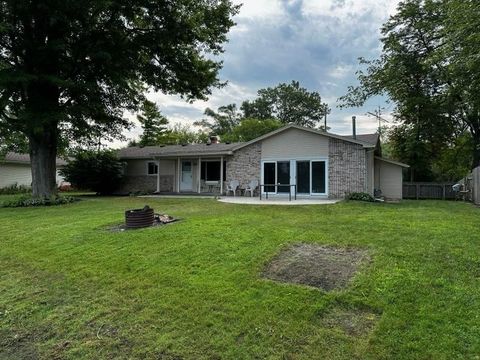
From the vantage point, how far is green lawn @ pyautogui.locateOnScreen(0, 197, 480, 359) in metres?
3.20

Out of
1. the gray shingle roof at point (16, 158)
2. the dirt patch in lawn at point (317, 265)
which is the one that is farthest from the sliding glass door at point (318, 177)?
the gray shingle roof at point (16, 158)

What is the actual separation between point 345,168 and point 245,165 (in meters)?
5.40

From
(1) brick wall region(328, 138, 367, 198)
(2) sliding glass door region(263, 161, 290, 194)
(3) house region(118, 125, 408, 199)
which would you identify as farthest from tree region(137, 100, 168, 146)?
(1) brick wall region(328, 138, 367, 198)

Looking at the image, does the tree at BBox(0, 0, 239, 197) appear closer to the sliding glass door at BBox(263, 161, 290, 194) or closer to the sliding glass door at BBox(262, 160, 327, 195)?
the sliding glass door at BBox(263, 161, 290, 194)

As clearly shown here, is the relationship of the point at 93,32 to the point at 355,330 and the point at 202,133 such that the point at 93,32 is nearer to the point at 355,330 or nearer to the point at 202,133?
the point at 355,330

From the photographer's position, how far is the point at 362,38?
1523 cm

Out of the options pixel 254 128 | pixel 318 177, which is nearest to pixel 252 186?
pixel 318 177

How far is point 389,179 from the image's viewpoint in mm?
18656

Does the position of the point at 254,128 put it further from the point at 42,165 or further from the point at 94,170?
the point at 42,165

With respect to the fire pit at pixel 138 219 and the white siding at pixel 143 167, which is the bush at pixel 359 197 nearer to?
the fire pit at pixel 138 219

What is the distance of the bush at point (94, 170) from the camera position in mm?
21906

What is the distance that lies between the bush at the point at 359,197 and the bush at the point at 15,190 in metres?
24.3

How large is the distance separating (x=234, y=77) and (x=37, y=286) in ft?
65.7

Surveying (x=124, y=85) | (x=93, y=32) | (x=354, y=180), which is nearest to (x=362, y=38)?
(x=354, y=180)
